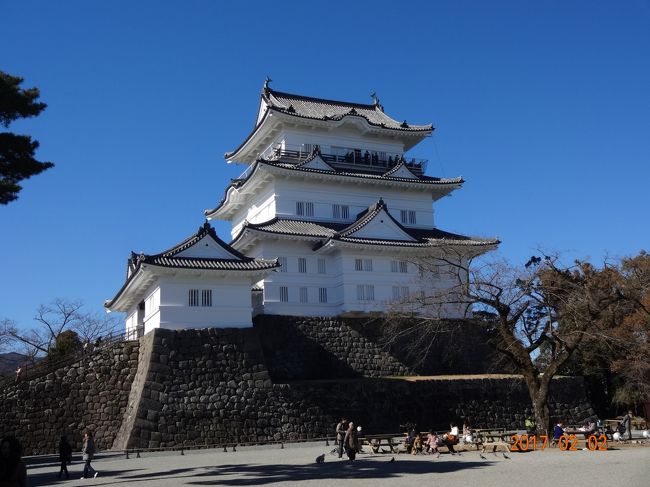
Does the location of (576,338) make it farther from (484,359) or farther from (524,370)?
(484,359)

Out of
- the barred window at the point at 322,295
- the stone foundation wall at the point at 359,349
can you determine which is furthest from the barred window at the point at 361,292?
the barred window at the point at 322,295

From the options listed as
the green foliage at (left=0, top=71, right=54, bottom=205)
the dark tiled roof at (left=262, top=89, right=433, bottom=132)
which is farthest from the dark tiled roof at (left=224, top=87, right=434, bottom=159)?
the green foliage at (left=0, top=71, right=54, bottom=205)

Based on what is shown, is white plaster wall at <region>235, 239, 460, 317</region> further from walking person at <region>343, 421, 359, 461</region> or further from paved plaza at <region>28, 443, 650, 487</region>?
walking person at <region>343, 421, 359, 461</region>

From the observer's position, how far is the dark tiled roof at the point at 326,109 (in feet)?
124

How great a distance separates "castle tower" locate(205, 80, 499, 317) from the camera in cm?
3203

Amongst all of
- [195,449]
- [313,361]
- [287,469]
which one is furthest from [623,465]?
[313,361]

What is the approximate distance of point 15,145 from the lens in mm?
16625

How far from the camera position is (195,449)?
23047 mm

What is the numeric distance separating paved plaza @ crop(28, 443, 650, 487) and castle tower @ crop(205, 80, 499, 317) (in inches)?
429

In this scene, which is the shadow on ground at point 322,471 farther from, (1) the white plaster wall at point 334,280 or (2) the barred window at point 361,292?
(2) the barred window at point 361,292

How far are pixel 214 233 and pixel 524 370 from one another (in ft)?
45.2

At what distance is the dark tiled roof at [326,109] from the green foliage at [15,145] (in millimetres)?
20971

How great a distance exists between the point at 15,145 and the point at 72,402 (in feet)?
41.0

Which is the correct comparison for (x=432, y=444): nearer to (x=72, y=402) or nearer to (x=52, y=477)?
(x=52, y=477)
